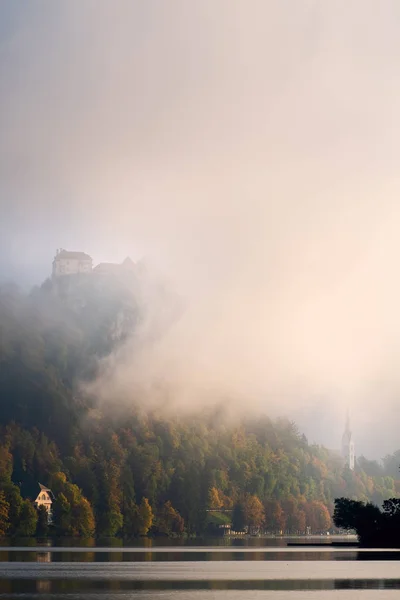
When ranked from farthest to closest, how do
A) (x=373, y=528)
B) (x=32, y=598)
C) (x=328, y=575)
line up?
(x=373, y=528) < (x=328, y=575) < (x=32, y=598)

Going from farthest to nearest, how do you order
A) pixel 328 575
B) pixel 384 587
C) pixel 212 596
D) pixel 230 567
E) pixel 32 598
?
pixel 230 567 < pixel 328 575 < pixel 384 587 < pixel 212 596 < pixel 32 598

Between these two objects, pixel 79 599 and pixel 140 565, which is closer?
pixel 79 599

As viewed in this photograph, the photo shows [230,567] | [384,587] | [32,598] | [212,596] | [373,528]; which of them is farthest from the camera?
[373,528]

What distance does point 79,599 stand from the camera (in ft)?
176

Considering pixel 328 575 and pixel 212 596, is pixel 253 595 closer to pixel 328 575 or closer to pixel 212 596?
pixel 212 596

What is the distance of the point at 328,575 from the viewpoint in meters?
76.1

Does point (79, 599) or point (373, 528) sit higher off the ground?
point (373, 528)

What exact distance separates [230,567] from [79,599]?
3921 cm

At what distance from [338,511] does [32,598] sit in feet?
356

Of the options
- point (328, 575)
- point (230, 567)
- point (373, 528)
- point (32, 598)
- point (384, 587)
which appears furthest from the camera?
point (373, 528)

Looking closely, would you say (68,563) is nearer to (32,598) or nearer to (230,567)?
(230,567)

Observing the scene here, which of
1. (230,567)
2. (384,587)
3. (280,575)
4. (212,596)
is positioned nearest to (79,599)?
(212,596)

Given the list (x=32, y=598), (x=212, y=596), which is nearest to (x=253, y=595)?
(x=212, y=596)

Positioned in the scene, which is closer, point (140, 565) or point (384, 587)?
point (384, 587)
